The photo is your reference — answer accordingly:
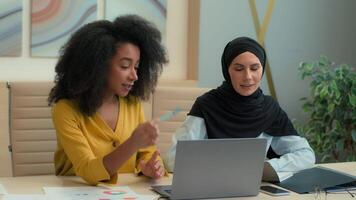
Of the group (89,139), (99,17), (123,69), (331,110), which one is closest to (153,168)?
(89,139)

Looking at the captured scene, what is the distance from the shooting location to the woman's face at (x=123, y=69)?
197 centimetres

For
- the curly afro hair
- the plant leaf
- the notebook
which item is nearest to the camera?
the notebook

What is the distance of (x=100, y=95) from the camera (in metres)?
1.99

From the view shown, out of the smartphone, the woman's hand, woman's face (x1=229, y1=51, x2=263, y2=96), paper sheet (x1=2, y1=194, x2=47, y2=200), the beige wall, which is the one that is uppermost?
the beige wall

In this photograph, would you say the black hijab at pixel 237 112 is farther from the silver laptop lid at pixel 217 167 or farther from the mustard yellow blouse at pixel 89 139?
the silver laptop lid at pixel 217 167

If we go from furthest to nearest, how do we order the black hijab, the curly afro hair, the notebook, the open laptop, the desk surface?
the black hijab
the curly afro hair
the notebook
the desk surface
the open laptop

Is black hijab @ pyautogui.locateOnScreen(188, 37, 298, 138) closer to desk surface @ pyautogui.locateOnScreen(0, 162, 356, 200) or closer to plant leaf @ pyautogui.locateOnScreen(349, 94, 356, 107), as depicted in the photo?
desk surface @ pyautogui.locateOnScreen(0, 162, 356, 200)

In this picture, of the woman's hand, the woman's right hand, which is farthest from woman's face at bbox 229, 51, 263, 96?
the woman's right hand

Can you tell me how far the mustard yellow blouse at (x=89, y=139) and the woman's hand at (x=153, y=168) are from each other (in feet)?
0.36

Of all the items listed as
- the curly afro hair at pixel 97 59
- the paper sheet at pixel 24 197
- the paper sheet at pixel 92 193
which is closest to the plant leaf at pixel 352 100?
the curly afro hair at pixel 97 59

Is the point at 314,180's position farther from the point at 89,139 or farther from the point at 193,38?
the point at 193,38

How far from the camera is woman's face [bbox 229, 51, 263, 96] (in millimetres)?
2021

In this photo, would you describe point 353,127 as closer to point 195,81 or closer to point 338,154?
point 338,154

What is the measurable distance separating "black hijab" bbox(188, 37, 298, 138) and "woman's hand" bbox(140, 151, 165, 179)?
0.95 ft
